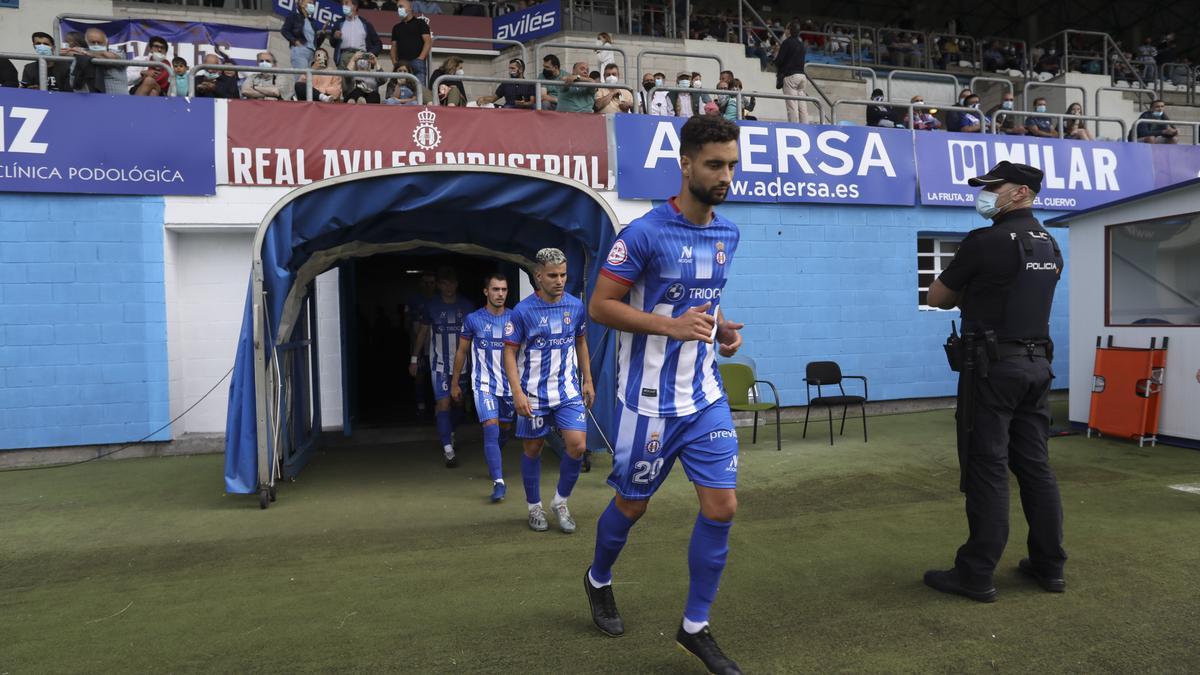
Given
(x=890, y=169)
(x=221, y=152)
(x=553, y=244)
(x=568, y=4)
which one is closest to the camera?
(x=553, y=244)

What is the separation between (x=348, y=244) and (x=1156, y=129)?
15024 mm

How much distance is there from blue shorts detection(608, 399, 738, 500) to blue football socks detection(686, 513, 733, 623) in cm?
17

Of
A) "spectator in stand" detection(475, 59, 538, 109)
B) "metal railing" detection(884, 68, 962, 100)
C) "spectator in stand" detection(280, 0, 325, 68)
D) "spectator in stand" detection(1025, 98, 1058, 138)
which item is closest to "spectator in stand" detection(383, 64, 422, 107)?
"spectator in stand" detection(475, 59, 538, 109)

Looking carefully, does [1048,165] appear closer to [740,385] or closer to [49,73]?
[740,385]

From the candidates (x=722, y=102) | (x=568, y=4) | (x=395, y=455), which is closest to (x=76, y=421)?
(x=395, y=455)

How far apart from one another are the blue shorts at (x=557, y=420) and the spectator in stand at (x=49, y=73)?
6584 millimetres

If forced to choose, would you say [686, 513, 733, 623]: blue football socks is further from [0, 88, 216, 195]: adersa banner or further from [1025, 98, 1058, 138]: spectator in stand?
[1025, 98, 1058, 138]: spectator in stand

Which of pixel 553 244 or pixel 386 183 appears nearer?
pixel 386 183

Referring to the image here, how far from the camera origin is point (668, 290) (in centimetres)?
300

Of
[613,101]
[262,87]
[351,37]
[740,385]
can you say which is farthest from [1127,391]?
[351,37]


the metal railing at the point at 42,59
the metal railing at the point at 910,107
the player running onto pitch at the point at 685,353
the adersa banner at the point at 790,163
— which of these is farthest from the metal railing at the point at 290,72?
the player running onto pitch at the point at 685,353

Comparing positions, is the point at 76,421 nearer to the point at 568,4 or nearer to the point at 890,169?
the point at 890,169

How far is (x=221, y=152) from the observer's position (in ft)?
27.0

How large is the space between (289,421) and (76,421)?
9.54 feet
